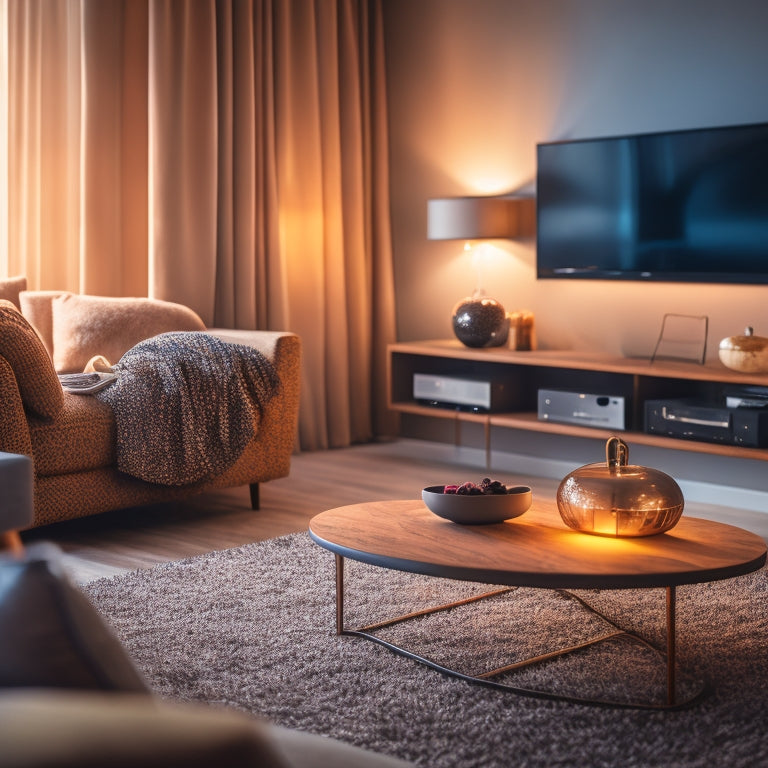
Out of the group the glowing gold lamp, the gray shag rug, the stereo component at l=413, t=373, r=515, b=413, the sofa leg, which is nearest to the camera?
the gray shag rug

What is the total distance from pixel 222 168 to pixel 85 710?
471cm

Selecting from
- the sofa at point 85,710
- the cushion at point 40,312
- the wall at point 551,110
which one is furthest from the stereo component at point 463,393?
the sofa at point 85,710

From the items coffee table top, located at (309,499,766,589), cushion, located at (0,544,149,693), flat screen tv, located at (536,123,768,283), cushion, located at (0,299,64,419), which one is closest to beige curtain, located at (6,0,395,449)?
flat screen tv, located at (536,123,768,283)

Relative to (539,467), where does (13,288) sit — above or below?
above

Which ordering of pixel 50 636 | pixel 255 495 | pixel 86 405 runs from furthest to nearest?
pixel 255 495
pixel 86 405
pixel 50 636

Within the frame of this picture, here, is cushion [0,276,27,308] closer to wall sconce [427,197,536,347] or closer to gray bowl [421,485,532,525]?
wall sconce [427,197,536,347]

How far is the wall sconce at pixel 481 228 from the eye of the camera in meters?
4.93

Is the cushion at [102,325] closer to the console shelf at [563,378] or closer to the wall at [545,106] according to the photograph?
the console shelf at [563,378]

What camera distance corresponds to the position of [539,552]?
7.20 ft

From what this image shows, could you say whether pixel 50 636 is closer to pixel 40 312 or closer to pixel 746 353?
pixel 746 353

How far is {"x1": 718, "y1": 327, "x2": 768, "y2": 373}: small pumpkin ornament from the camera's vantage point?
156 inches

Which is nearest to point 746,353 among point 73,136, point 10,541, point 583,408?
point 583,408

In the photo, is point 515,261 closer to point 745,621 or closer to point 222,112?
point 222,112

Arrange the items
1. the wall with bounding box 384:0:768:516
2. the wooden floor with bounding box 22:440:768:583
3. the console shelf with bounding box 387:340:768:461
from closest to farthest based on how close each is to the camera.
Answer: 1. the wooden floor with bounding box 22:440:768:583
2. the console shelf with bounding box 387:340:768:461
3. the wall with bounding box 384:0:768:516
